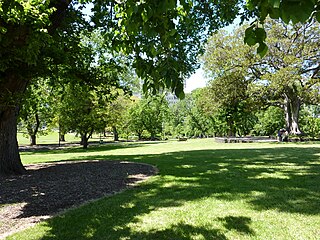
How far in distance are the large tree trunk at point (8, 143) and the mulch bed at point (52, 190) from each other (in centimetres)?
57

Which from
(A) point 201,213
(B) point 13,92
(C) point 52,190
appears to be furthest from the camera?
(B) point 13,92

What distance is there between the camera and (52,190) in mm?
6699

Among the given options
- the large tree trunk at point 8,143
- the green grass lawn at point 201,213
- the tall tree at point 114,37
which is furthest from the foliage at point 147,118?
the green grass lawn at point 201,213

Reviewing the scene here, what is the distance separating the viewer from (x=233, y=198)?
213 inches

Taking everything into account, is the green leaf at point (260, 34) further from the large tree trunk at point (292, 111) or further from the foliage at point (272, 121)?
the foliage at point (272, 121)

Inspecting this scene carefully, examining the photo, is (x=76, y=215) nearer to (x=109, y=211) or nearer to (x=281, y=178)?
(x=109, y=211)

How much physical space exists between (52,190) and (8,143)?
11.6 feet

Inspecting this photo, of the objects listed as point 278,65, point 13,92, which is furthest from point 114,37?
point 278,65

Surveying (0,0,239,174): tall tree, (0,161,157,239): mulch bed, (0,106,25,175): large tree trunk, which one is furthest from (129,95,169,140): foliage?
(0,161,157,239): mulch bed

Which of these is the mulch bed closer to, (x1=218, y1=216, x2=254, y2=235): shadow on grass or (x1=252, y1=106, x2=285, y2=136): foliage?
(x1=218, y1=216, x2=254, y2=235): shadow on grass

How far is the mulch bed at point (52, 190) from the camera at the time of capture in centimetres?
496

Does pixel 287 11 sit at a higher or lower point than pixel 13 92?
lower

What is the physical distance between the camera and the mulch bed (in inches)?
195

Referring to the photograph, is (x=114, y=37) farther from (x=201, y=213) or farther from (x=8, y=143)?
(x=8, y=143)
